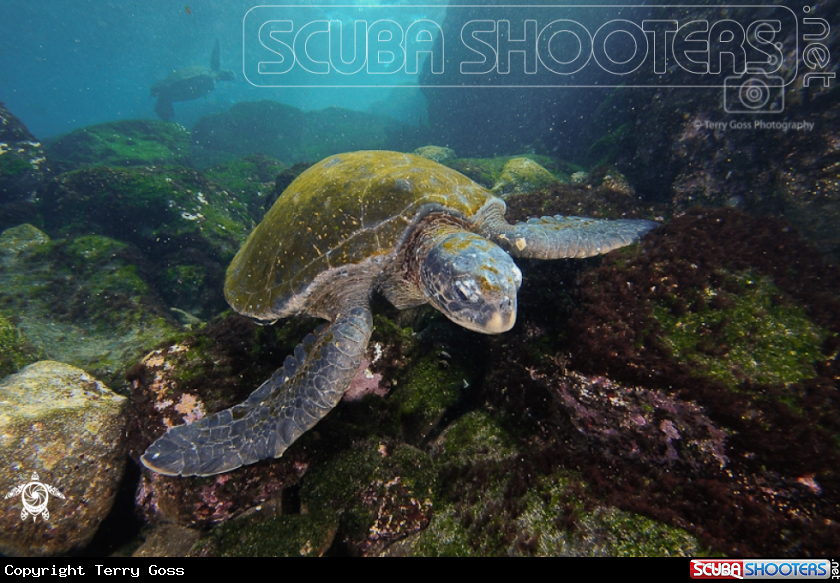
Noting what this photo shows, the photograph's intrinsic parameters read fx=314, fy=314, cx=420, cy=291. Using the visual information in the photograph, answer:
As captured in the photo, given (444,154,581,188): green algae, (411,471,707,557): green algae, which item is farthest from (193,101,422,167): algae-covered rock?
(411,471,707,557): green algae

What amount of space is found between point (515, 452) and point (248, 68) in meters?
146

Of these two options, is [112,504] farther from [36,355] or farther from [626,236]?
[626,236]

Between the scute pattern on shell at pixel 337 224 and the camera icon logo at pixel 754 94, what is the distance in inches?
193

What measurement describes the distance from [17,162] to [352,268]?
52.9 ft

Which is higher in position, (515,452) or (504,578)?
(515,452)

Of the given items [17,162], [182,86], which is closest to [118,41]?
[182,86]

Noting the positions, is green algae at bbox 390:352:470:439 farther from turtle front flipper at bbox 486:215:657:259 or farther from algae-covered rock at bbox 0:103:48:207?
algae-covered rock at bbox 0:103:48:207

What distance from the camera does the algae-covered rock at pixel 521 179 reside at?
329 inches

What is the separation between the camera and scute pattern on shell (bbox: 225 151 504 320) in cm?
355

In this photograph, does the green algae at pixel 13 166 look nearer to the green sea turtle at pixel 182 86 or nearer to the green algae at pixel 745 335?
the green algae at pixel 745 335

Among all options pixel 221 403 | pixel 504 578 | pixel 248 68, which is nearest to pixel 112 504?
pixel 221 403

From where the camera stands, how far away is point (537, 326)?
10.2ft
